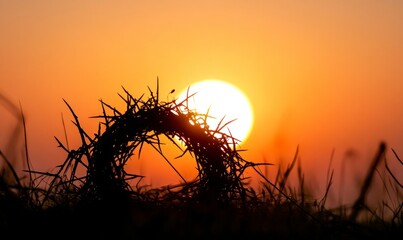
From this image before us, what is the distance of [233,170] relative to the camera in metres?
4.69

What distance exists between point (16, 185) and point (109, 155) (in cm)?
85

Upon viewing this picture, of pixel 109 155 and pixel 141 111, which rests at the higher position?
pixel 141 111

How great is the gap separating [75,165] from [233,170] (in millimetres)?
1231

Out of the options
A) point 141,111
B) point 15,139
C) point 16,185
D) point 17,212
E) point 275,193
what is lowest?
point 17,212

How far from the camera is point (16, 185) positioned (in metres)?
4.05

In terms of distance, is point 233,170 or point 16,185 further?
point 233,170

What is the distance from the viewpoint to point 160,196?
4.84 metres

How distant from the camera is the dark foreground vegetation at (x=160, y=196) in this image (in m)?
3.63

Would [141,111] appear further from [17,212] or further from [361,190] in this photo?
[361,190]

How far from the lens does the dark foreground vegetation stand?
363 centimetres

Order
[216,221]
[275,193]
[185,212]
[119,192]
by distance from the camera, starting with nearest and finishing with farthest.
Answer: [216,221], [185,212], [119,192], [275,193]

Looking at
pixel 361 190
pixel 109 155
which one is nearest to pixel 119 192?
pixel 109 155

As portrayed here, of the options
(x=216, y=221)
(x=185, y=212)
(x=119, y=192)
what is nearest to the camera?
(x=216, y=221)

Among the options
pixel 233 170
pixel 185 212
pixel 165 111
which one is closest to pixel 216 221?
pixel 185 212
